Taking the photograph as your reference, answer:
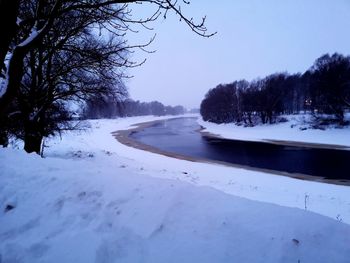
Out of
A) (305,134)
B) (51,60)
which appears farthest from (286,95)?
(51,60)

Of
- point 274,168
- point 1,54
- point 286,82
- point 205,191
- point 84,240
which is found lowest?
point 274,168

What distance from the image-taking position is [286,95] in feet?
212

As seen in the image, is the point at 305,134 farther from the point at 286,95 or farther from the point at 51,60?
the point at 51,60

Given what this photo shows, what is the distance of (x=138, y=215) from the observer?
3.37 meters

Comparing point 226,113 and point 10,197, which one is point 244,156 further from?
point 226,113

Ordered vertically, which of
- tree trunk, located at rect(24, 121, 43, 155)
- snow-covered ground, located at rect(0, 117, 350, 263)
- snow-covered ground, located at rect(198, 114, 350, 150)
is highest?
tree trunk, located at rect(24, 121, 43, 155)

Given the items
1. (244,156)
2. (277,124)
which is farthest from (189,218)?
(277,124)

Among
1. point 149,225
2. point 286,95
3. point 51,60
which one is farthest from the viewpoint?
point 286,95

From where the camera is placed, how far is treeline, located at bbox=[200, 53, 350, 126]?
43094 mm

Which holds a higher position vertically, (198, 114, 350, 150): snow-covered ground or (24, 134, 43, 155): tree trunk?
(24, 134, 43, 155): tree trunk

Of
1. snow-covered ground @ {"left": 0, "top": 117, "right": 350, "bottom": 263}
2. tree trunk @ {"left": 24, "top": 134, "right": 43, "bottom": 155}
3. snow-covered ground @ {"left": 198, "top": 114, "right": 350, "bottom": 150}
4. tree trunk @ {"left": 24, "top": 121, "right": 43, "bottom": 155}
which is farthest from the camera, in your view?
snow-covered ground @ {"left": 198, "top": 114, "right": 350, "bottom": 150}

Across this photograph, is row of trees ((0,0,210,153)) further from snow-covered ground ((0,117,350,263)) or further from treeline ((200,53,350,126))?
treeline ((200,53,350,126))

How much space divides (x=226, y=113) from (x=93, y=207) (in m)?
75.1

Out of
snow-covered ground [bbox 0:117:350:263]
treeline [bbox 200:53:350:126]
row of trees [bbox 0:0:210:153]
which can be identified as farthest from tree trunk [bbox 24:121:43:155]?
treeline [bbox 200:53:350:126]
